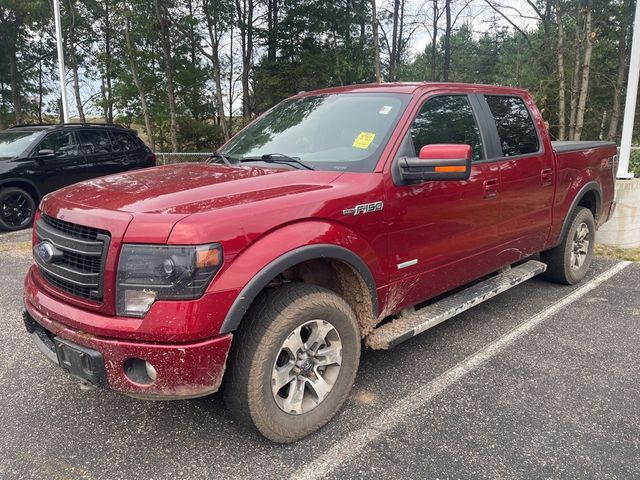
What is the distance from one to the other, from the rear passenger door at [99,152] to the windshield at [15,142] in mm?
836

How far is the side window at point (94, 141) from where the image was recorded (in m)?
9.59

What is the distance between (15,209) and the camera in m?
8.52

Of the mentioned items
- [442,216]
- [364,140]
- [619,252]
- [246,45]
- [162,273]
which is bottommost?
[619,252]

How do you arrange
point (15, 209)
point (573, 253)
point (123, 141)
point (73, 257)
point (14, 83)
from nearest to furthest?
point (73, 257)
point (573, 253)
point (15, 209)
point (123, 141)
point (14, 83)

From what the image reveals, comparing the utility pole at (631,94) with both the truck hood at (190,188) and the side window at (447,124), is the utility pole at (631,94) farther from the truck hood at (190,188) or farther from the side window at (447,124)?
the truck hood at (190,188)

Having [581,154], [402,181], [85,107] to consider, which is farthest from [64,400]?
[85,107]

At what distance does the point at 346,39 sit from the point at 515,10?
743 centimetres

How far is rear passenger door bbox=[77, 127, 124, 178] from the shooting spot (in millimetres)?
9586

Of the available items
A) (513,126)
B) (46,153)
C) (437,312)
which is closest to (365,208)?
(437,312)

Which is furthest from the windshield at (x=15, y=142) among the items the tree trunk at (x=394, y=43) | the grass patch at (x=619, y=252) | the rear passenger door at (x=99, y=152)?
the tree trunk at (x=394, y=43)

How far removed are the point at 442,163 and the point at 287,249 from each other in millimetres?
1044

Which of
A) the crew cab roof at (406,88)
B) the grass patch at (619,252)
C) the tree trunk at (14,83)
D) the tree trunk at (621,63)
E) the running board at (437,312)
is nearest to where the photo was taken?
the running board at (437,312)

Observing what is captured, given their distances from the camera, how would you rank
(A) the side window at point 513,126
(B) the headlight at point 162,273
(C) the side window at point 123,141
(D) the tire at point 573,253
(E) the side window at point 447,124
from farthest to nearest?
(C) the side window at point 123,141 < (D) the tire at point 573,253 < (A) the side window at point 513,126 < (E) the side window at point 447,124 < (B) the headlight at point 162,273

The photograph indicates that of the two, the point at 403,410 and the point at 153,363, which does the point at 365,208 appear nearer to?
the point at 403,410
